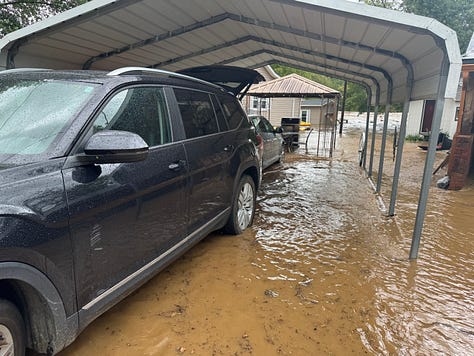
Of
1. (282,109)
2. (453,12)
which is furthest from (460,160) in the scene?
(453,12)

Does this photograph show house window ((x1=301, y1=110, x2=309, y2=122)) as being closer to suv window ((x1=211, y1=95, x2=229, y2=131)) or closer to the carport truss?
the carport truss

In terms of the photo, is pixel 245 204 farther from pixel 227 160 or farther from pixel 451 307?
pixel 451 307

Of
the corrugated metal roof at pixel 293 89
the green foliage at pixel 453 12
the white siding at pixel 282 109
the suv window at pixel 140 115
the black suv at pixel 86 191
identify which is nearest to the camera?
the black suv at pixel 86 191

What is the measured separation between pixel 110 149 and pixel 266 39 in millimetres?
5992

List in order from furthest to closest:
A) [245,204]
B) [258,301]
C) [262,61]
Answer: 1. [262,61]
2. [245,204]
3. [258,301]

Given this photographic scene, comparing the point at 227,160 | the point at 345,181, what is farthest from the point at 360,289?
the point at 345,181

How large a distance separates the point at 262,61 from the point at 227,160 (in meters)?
7.21

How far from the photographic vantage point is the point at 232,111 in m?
4.23

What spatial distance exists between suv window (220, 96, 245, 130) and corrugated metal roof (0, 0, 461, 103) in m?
1.30

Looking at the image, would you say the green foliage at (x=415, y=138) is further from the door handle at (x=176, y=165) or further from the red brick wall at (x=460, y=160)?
the door handle at (x=176, y=165)

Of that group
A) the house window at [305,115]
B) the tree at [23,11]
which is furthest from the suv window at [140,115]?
the house window at [305,115]

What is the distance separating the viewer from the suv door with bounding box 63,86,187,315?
1.87m

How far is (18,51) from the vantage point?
491 centimetres

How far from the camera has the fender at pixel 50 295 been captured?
4.90 feet
